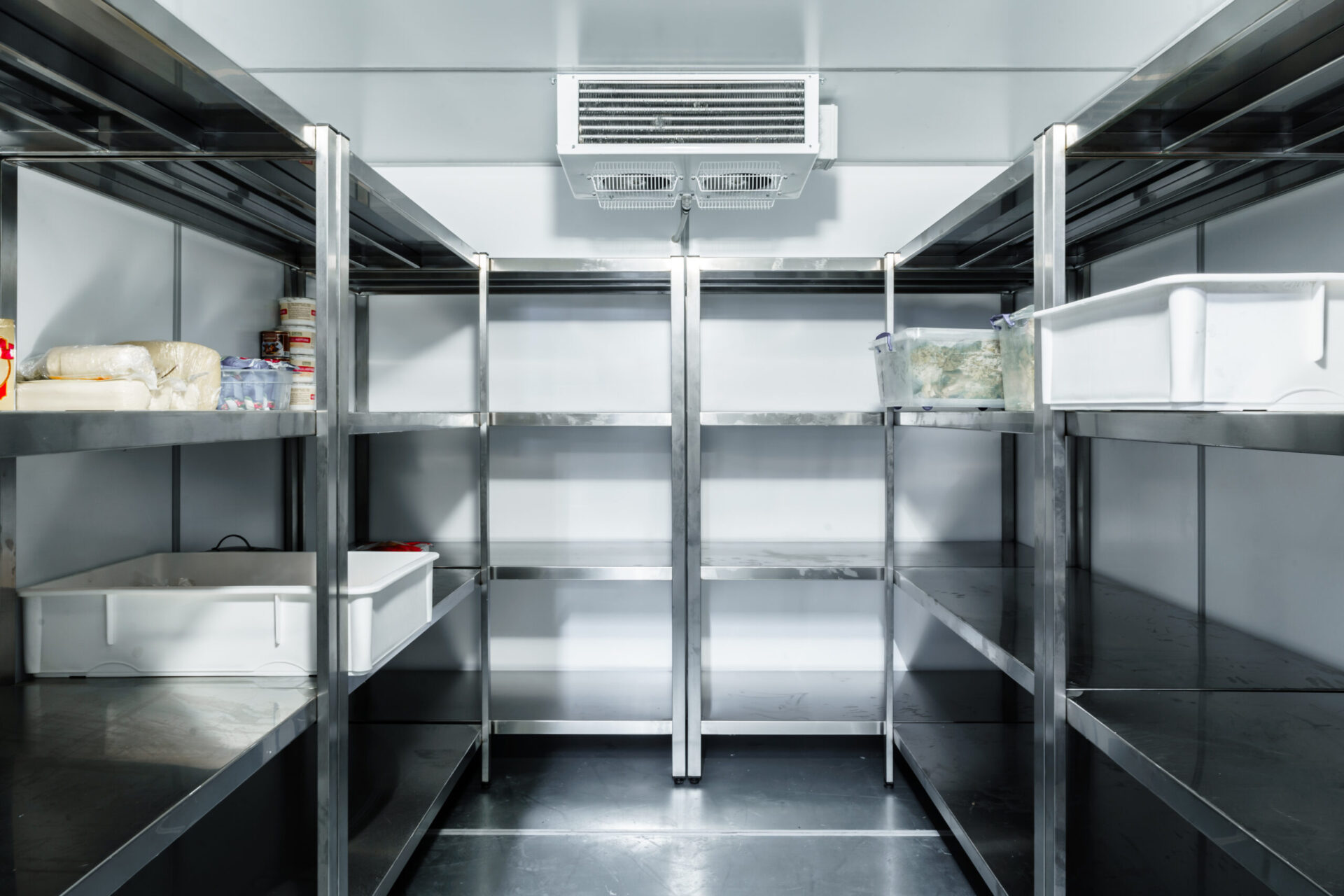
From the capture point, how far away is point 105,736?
1081mm

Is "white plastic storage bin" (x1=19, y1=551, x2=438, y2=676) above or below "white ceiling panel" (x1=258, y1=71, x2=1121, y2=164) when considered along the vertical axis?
below

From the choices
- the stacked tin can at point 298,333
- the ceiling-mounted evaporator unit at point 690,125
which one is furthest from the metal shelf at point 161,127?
the ceiling-mounted evaporator unit at point 690,125

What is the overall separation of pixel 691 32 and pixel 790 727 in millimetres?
1922

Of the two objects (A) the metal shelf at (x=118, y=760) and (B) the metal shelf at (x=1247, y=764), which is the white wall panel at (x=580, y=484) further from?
(B) the metal shelf at (x=1247, y=764)

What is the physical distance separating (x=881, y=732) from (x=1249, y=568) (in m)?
1.06

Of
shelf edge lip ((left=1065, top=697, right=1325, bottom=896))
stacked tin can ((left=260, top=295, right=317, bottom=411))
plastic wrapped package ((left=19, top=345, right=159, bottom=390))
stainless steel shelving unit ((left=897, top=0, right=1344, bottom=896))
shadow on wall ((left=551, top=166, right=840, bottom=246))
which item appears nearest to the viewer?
shelf edge lip ((left=1065, top=697, right=1325, bottom=896))

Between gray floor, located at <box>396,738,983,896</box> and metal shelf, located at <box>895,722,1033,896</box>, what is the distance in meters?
0.13

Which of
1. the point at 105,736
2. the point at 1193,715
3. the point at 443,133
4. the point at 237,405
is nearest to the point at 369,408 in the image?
the point at 443,133

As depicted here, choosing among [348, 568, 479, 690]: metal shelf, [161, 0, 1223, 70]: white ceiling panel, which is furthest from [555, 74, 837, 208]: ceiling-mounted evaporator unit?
[348, 568, 479, 690]: metal shelf

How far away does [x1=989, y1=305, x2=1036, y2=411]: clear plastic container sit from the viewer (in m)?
1.41

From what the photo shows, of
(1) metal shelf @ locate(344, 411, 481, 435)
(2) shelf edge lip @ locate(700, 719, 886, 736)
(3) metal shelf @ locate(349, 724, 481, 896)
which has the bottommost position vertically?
(3) metal shelf @ locate(349, 724, 481, 896)

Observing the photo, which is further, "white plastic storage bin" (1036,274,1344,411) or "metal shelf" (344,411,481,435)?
"metal shelf" (344,411,481,435)

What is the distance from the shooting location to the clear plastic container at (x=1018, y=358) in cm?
141

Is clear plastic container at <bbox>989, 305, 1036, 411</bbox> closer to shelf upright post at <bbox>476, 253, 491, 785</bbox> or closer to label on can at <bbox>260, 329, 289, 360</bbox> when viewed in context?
shelf upright post at <bbox>476, 253, 491, 785</bbox>
